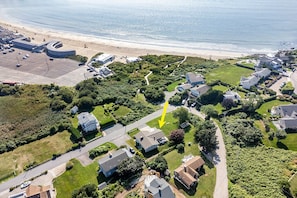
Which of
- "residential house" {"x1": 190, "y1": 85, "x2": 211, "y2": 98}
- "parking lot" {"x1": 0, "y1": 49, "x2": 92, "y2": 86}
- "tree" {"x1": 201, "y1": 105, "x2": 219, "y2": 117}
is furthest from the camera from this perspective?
"parking lot" {"x1": 0, "y1": 49, "x2": 92, "y2": 86}

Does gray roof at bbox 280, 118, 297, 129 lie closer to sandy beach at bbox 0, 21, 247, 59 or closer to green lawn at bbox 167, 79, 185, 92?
green lawn at bbox 167, 79, 185, 92

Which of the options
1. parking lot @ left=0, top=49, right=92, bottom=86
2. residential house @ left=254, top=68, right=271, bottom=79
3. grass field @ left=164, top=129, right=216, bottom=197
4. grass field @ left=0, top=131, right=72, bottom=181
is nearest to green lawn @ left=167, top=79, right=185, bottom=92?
grass field @ left=164, top=129, right=216, bottom=197

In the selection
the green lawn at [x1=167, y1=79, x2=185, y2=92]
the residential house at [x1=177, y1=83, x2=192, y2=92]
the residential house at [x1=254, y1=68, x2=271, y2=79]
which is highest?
the residential house at [x1=254, y1=68, x2=271, y2=79]

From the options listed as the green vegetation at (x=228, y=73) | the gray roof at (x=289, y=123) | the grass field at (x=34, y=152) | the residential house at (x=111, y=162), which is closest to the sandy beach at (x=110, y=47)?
the green vegetation at (x=228, y=73)

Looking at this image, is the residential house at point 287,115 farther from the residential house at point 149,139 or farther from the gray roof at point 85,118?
the gray roof at point 85,118

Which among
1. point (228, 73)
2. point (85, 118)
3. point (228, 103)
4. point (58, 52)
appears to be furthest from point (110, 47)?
point (228, 103)

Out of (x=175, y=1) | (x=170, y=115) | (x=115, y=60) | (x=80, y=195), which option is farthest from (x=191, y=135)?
(x=175, y=1)
